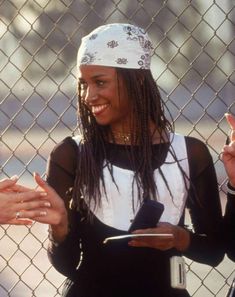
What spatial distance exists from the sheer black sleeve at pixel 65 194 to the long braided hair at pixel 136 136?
Answer: 3cm

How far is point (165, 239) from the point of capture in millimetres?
3543

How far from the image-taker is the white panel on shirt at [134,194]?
3.68 m

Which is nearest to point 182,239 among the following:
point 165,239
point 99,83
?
point 165,239

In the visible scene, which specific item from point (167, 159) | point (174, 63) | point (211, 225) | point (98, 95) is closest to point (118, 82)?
point (98, 95)

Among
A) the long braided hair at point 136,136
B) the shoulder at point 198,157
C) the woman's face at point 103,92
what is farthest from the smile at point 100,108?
the shoulder at point 198,157

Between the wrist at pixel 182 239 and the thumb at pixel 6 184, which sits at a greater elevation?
the wrist at pixel 182 239

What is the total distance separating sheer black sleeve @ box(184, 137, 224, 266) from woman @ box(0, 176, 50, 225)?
1.97ft

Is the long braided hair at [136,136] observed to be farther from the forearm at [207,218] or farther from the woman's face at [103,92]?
the forearm at [207,218]

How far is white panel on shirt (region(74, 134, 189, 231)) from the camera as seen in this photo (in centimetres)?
368

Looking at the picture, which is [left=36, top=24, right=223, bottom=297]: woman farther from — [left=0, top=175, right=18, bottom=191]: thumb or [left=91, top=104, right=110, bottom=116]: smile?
[left=0, top=175, right=18, bottom=191]: thumb

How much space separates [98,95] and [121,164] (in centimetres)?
27

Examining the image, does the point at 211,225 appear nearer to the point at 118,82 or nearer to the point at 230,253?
the point at 230,253

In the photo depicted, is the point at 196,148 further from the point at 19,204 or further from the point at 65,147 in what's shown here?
the point at 19,204

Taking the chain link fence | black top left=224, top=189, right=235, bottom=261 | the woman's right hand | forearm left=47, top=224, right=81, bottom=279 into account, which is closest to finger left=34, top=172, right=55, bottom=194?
the woman's right hand
